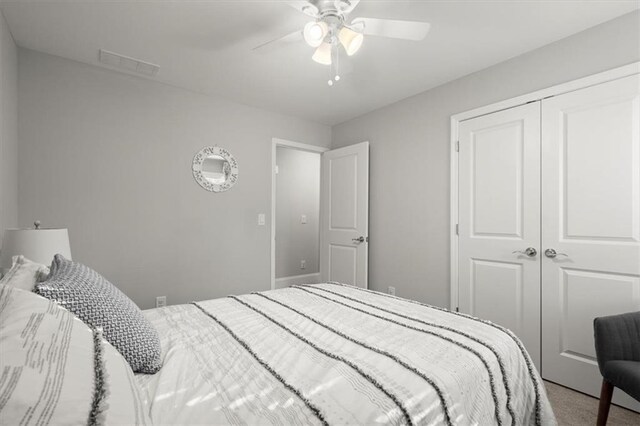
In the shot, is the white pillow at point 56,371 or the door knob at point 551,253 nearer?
the white pillow at point 56,371

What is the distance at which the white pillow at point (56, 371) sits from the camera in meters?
0.48

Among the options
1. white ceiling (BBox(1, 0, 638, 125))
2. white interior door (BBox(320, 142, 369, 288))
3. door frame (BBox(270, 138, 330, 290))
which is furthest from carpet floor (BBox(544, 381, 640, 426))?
door frame (BBox(270, 138, 330, 290))

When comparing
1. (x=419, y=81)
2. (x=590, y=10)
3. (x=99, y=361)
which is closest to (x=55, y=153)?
(x=99, y=361)

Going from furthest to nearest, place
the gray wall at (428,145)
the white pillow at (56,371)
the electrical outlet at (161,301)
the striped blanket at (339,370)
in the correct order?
the electrical outlet at (161,301) < the gray wall at (428,145) < the striped blanket at (339,370) < the white pillow at (56,371)

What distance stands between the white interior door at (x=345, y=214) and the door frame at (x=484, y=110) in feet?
3.30

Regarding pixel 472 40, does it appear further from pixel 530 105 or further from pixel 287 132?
pixel 287 132

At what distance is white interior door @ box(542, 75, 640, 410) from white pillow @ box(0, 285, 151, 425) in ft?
8.76

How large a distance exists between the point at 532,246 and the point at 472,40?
1627mm

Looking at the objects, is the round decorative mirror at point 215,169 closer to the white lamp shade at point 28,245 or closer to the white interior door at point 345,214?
the white interior door at point 345,214

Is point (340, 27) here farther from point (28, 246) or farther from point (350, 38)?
point (28, 246)

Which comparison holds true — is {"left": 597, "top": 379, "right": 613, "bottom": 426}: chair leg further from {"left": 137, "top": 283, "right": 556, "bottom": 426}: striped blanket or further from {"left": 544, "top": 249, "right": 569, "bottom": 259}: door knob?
{"left": 544, "top": 249, "right": 569, "bottom": 259}: door knob

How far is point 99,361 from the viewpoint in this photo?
2.34ft

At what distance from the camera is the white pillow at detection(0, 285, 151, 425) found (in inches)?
18.7

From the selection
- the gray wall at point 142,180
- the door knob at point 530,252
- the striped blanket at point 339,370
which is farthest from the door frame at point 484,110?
the gray wall at point 142,180
